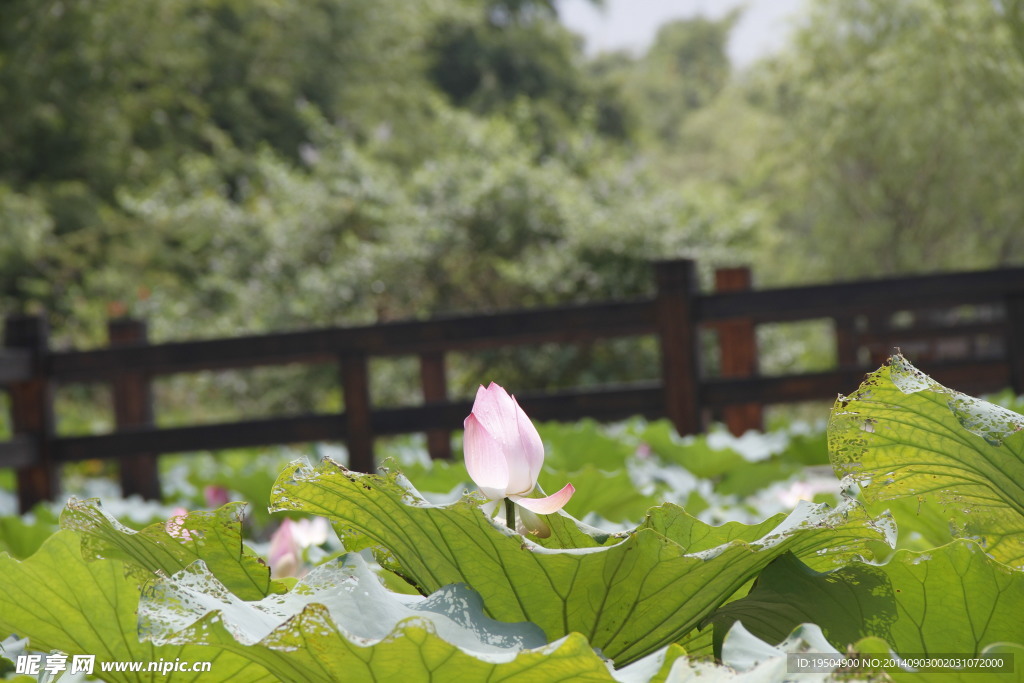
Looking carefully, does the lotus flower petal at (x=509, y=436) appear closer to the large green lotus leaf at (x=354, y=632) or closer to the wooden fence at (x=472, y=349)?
the large green lotus leaf at (x=354, y=632)

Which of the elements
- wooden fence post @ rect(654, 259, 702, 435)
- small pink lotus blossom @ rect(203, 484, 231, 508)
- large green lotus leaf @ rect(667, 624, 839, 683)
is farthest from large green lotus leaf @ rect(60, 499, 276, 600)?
wooden fence post @ rect(654, 259, 702, 435)

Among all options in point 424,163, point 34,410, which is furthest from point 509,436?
point 424,163

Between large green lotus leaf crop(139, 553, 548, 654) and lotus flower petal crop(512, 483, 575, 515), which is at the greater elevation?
lotus flower petal crop(512, 483, 575, 515)

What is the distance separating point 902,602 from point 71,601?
450mm

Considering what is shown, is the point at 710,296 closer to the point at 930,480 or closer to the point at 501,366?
the point at 930,480

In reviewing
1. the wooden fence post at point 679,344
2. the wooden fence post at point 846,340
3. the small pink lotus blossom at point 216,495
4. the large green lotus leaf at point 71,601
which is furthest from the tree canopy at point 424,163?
the large green lotus leaf at point 71,601

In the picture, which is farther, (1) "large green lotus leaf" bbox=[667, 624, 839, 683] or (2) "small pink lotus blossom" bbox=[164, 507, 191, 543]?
(2) "small pink lotus blossom" bbox=[164, 507, 191, 543]

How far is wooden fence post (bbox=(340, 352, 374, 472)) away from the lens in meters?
2.76

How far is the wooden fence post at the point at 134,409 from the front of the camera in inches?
124

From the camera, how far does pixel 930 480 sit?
563 mm

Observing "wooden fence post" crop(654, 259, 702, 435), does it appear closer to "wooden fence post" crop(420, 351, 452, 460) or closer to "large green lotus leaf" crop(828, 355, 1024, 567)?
"wooden fence post" crop(420, 351, 452, 460)

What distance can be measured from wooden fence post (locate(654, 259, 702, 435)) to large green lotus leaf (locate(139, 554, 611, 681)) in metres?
2.32

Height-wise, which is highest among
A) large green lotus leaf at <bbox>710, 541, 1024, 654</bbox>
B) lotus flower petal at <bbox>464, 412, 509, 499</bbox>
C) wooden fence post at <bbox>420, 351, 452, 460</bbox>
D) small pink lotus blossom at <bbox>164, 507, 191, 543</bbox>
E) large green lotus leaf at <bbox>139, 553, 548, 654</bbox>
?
lotus flower petal at <bbox>464, 412, 509, 499</bbox>

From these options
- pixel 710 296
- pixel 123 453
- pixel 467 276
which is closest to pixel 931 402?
pixel 710 296
